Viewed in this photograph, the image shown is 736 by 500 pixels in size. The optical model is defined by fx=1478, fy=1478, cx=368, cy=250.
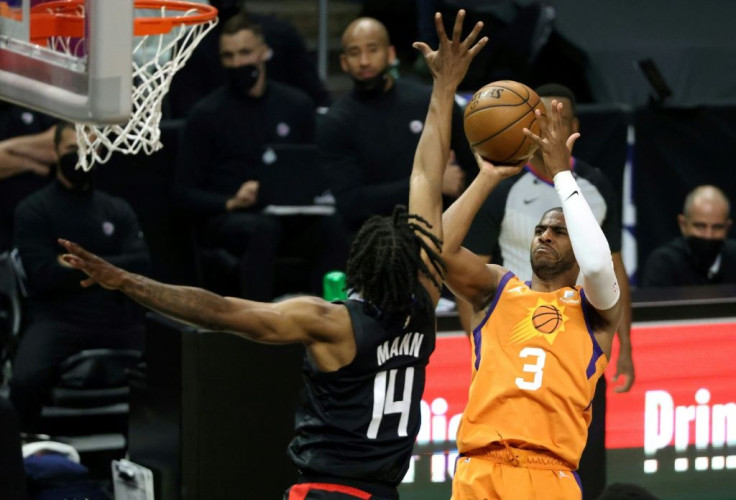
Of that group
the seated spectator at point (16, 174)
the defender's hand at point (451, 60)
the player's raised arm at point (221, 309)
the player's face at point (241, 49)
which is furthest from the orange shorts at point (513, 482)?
the player's face at point (241, 49)

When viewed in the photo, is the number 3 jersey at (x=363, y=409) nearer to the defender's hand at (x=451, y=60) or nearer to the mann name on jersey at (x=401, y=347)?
the mann name on jersey at (x=401, y=347)

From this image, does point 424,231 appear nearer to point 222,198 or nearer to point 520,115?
point 520,115

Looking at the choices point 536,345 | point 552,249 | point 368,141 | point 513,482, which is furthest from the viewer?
point 368,141

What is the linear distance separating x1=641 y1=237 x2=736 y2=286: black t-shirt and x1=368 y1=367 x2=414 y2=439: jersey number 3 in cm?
399

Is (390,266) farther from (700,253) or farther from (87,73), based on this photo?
(700,253)

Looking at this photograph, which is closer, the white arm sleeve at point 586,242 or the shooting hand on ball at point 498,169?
the white arm sleeve at point 586,242

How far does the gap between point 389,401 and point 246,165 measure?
13.5 ft

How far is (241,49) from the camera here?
27.8ft

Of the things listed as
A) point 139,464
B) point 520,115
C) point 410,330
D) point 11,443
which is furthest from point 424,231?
point 139,464

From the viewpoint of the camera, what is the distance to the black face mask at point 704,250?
8547 mm

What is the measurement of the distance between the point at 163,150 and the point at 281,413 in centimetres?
299

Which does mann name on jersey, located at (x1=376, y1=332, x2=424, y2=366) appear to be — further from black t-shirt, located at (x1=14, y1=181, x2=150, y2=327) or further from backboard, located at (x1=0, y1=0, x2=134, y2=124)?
Answer: black t-shirt, located at (x1=14, y1=181, x2=150, y2=327)

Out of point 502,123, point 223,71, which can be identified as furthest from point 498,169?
point 223,71

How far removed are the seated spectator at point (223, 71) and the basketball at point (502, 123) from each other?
3.95m
